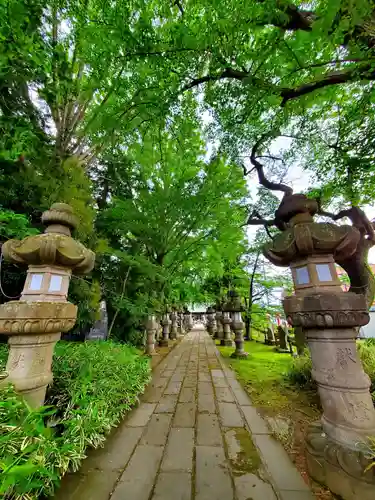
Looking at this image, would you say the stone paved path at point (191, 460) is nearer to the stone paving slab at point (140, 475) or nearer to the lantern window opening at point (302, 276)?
the stone paving slab at point (140, 475)

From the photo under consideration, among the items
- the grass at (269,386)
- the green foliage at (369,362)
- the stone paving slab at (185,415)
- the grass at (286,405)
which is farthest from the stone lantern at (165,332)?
the green foliage at (369,362)

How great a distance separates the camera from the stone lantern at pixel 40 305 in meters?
1.87

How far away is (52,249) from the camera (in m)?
2.06

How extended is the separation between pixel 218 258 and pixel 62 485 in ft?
20.1

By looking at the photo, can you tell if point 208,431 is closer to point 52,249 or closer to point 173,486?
point 173,486

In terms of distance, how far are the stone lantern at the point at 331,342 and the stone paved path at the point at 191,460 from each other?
1.04 ft

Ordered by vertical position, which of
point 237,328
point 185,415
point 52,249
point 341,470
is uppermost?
point 52,249

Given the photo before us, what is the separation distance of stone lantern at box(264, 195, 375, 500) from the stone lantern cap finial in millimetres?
2059

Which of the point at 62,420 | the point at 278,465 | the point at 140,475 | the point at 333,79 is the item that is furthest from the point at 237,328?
the point at 333,79

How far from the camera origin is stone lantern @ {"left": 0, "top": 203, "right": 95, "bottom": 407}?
73.7 inches

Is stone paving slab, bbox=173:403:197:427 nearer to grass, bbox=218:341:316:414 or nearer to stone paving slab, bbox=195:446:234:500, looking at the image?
stone paving slab, bbox=195:446:234:500

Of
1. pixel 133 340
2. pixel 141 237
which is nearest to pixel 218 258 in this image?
pixel 141 237

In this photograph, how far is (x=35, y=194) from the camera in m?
4.41

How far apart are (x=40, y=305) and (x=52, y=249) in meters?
0.55
